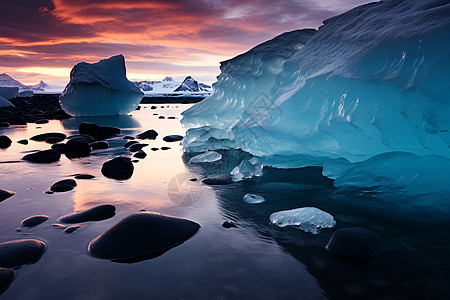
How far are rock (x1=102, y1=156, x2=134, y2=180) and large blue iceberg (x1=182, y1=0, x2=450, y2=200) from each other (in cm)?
197

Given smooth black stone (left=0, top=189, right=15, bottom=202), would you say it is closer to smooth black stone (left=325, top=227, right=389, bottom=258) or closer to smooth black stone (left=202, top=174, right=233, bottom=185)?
smooth black stone (left=202, top=174, right=233, bottom=185)

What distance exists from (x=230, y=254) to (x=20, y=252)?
1408 mm

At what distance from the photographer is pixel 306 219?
2475 mm

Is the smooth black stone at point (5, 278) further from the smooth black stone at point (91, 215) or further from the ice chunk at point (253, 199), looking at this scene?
the ice chunk at point (253, 199)

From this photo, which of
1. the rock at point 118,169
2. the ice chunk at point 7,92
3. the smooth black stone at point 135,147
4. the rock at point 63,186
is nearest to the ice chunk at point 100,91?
the smooth black stone at point 135,147

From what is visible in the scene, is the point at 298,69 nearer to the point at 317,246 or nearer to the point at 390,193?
the point at 390,193

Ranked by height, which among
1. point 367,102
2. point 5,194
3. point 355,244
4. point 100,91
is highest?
point 100,91

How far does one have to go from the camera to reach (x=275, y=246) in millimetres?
2162

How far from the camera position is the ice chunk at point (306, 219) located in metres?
2.42

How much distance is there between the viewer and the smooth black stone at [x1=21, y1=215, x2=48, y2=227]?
2.53m

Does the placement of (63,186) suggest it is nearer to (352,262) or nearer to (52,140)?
(352,262)

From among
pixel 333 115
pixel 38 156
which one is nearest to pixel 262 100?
pixel 333 115

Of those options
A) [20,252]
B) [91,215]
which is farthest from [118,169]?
[20,252]

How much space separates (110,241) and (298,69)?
154 inches
